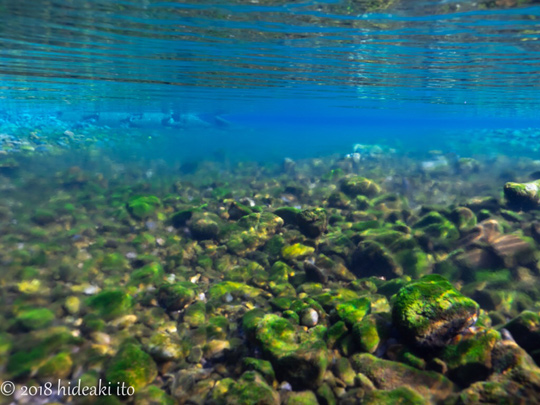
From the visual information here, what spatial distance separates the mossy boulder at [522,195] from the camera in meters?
9.41

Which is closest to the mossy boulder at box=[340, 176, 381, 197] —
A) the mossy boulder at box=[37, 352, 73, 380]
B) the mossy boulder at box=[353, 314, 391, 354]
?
the mossy boulder at box=[353, 314, 391, 354]

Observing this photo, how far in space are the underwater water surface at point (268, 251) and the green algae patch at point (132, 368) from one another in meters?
0.03

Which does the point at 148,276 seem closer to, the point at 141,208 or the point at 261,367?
the point at 261,367

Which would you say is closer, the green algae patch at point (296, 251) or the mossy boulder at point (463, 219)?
the green algae patch at point (296, 251)

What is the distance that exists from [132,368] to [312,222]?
239 inches

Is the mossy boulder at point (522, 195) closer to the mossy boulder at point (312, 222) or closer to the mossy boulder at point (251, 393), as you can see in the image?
the mossy boulder at point (312, 222)

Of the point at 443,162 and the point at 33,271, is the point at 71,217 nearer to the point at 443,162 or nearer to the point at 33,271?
the point at 33,271

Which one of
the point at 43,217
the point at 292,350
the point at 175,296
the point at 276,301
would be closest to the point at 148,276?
the point at 175,296

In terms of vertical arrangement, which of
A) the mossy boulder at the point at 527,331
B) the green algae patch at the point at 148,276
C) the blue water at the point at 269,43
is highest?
the blue water at the point at 269,43

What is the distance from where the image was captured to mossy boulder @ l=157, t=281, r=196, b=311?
18.7ft

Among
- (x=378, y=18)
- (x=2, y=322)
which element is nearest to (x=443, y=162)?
(x=378, y=18)

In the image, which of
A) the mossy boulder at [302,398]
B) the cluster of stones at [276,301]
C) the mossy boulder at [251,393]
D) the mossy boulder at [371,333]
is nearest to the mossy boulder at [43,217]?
the cluster of stones at [276,301]

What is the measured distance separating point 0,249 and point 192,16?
29.1 feet

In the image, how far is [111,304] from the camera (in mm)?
5293
